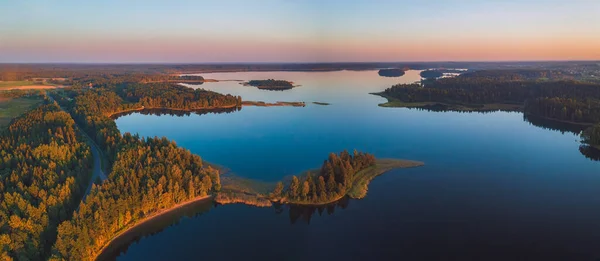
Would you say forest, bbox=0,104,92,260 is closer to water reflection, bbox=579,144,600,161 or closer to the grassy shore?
the grassy shore

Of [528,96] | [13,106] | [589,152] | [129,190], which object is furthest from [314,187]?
[13,106]

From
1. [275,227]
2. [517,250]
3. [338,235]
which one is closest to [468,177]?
[517,250]

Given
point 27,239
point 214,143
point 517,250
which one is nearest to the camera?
point 27,239

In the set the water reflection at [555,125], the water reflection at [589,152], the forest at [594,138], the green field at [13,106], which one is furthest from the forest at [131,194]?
the water reflection at [555,125]

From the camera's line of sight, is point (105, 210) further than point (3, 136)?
No

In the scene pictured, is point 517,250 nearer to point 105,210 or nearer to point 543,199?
point 543,199

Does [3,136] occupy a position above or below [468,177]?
above
